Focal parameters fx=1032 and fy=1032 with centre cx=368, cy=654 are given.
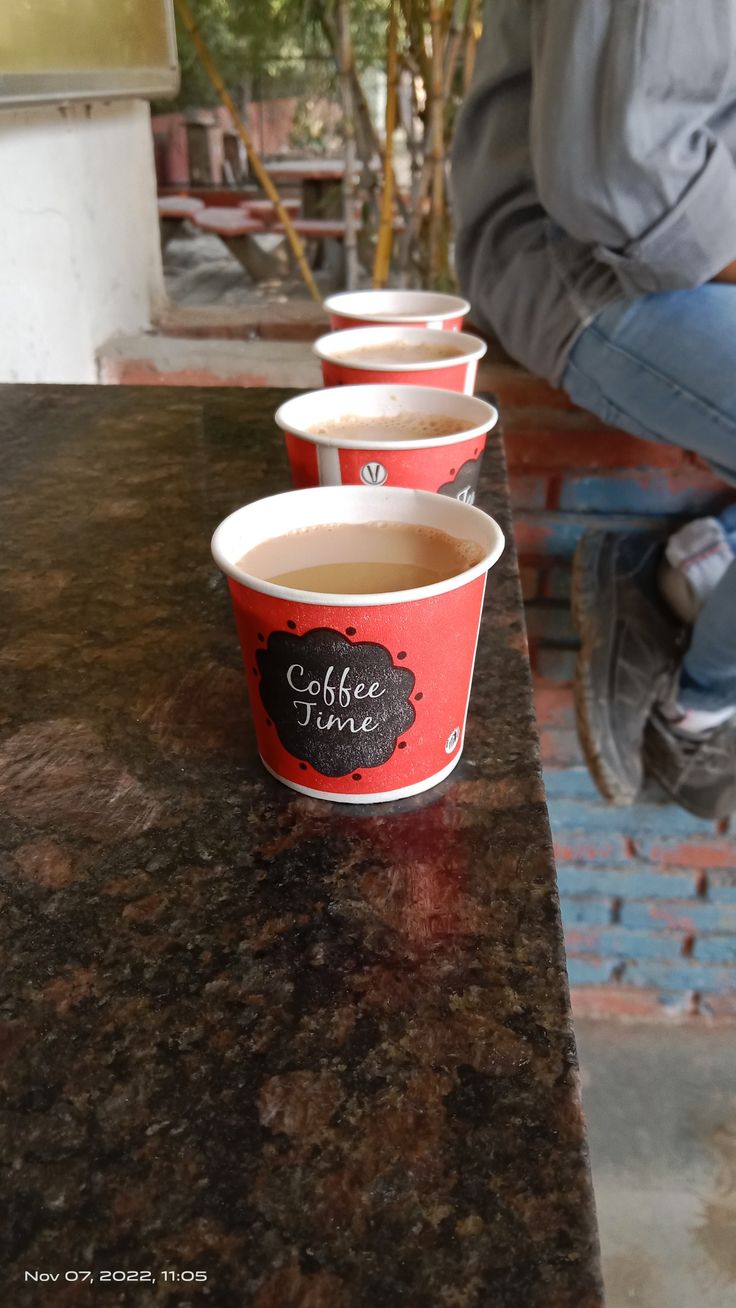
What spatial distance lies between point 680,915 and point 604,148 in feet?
4.15

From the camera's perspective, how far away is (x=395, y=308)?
3.44ft

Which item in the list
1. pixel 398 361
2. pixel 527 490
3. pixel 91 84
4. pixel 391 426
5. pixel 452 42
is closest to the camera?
pixel 391 426

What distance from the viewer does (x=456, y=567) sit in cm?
53

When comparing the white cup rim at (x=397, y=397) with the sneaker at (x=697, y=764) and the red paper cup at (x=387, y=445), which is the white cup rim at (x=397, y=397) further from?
the sneaker at (x=697, y=764)

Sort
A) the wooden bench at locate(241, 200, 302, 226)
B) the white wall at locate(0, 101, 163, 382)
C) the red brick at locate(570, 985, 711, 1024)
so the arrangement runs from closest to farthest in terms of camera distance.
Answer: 1. the white wall at locate(0, 101, 163, 382)
2. the red brick at locate(570, 985, 711, 1024)
3. the wooden bench at locate(241, 200, 302, 226)

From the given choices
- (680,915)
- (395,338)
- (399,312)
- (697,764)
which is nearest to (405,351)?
(395,338)

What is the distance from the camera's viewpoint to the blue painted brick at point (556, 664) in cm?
167

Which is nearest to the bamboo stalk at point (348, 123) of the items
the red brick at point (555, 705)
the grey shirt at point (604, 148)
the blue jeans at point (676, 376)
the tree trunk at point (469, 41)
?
the tree trunk at point (469, 41)

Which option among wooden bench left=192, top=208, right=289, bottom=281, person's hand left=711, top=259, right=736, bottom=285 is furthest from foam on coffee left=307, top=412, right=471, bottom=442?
wooden bench left=192, top=208, right=289, bottom=281

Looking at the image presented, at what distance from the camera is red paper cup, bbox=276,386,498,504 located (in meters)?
0.64

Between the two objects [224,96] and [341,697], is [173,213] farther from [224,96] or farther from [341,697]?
[341,697]

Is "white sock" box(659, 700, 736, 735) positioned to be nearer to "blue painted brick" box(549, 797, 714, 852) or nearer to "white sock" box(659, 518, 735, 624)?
"white sock" box(659, 518, 735, 624)

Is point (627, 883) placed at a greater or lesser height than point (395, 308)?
lesser

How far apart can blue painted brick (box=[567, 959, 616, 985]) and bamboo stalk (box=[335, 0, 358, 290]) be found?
1350 millimetres
